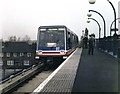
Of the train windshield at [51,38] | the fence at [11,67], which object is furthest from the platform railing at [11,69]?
the train windshield at [51,38]

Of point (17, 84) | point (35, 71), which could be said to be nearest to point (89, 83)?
point (17, 84)

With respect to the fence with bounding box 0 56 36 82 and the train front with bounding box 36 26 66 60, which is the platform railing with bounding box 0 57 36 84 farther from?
the train front with bounding box 36 26 66 60

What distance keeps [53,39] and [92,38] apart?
386 cm

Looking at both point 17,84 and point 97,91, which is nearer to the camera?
point 97,91

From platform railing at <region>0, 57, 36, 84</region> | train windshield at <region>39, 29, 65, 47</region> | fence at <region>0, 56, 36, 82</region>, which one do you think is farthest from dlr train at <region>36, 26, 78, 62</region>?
platform railing at <region>0, 57, 36, 84</region>

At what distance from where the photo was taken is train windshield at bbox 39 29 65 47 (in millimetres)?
16844

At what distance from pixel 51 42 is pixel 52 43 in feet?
0.42

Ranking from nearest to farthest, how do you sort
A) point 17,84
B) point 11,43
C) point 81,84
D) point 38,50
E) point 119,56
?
1. point 81,84
2. point 17,84
3. point 119,56
4. point 38,50
5. point 11,43

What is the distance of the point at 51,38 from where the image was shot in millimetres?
17047

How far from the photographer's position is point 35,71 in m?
15.5

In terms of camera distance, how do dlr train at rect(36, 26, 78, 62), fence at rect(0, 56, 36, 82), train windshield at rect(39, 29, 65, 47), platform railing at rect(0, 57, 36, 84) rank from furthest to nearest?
train windshield at rect(39, 29, 65, 47)
dlr train at rect(36, 26, 78, 62)
fence at rect(0, 56, 36, 82)
platform railing at rect(0, 57, 36, 84)

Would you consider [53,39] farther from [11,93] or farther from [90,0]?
[11,93]

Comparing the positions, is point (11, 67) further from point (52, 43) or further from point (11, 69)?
point (52, 43)

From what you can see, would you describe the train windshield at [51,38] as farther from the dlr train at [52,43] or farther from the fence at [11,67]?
the fence at [11,67]
